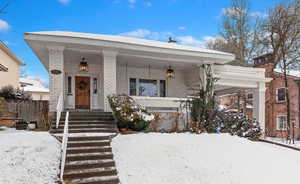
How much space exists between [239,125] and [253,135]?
2.79 feet

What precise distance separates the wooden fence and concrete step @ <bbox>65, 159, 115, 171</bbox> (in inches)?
194

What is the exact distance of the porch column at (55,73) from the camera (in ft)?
29.9

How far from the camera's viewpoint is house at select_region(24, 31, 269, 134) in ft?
30.3

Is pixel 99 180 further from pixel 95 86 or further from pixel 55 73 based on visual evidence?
pixel 95 86

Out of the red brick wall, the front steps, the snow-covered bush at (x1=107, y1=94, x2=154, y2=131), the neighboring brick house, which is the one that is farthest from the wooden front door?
the red brick wall

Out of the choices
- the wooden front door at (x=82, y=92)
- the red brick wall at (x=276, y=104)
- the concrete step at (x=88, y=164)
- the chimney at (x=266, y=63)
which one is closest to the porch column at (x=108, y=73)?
the wooden front door at (x=82, y=92)

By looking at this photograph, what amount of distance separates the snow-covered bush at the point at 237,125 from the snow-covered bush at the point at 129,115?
11.3 feet

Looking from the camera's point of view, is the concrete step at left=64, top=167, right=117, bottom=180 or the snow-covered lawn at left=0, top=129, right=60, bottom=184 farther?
the concrete step at left=64, top=167, right=117, bottom=180

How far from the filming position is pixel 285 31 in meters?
17.0

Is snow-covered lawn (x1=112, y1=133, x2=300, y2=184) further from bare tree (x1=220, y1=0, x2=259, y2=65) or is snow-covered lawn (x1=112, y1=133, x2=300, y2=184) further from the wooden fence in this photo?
bare tree (x1=220, y1=0, x2=259, y2=65)

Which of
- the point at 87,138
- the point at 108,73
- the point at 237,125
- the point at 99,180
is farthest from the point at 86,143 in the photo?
the point at 237,125

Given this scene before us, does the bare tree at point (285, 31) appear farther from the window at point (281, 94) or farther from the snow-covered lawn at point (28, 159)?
the snow-covered lawn at point (28, 159)

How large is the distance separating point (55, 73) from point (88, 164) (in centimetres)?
502

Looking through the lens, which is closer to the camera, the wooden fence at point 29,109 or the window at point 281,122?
the wooden fence at point 29,109
